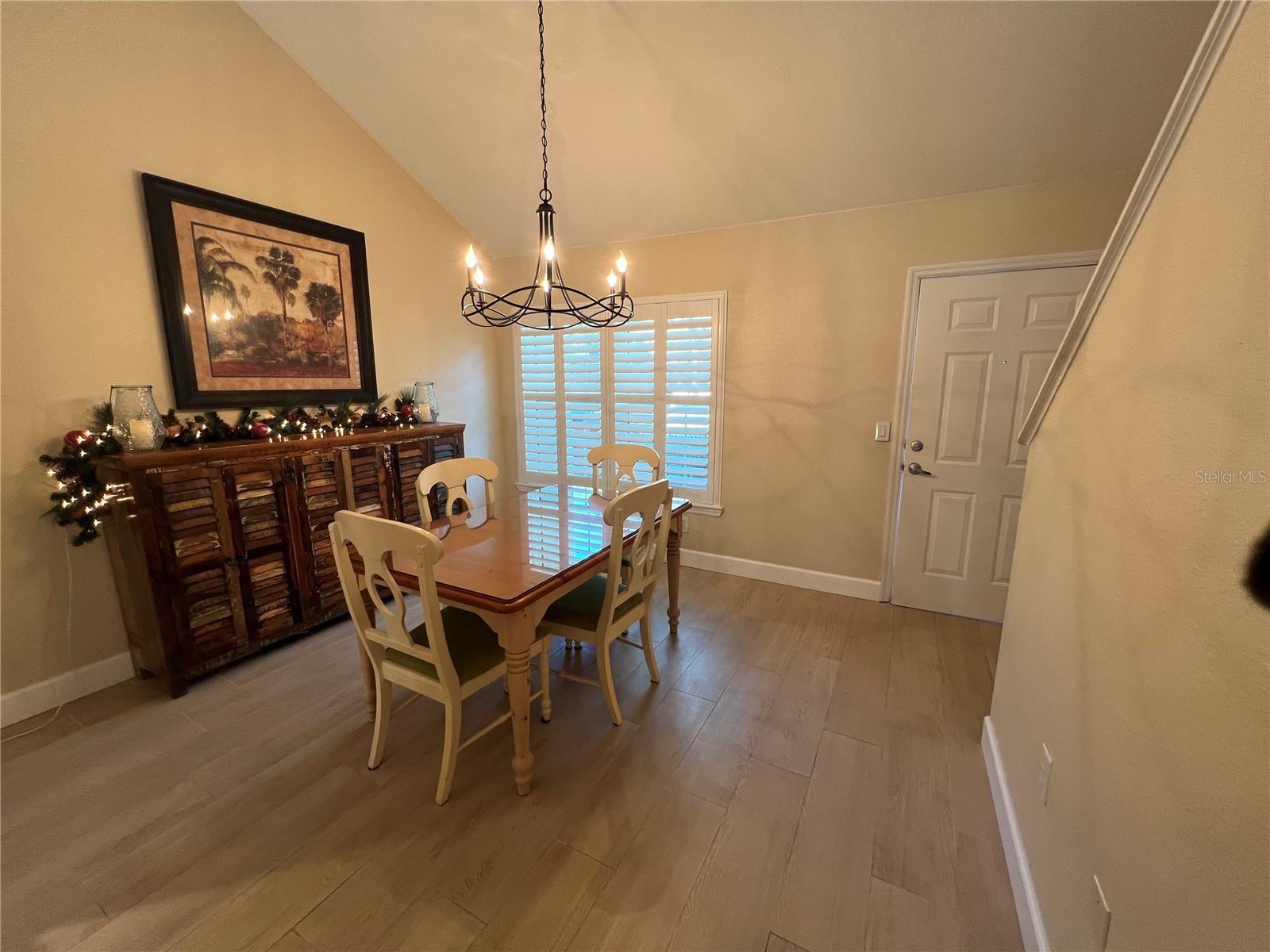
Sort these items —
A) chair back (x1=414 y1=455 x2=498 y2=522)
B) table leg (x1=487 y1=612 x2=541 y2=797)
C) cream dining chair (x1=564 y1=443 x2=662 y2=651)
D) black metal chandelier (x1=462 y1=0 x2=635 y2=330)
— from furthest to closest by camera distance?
cream dining chair (x1=564 y1=443 x2=662 y2=651)
chair back (x1=414 y1=455 x2=498 y2=522)
black metal chandelier (x1=462 y1=0 x2=635 y2=330)
table leg (x1=487 y1=612 x2=541 y2=797)

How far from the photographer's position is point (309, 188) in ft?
9.58

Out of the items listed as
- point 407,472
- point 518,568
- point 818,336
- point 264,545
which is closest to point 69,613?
point 264,545

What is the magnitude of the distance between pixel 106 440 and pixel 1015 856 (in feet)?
12.1

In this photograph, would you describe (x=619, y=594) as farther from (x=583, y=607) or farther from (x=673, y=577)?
(x=673, y=577)

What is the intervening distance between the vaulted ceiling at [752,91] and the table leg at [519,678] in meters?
2.60

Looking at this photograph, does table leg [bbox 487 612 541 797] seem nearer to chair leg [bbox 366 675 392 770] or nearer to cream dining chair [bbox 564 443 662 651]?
chair leg [bbox 366 675 392 770]

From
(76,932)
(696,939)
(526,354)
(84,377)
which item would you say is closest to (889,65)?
(526,354)

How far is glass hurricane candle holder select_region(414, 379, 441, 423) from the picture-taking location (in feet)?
11.5

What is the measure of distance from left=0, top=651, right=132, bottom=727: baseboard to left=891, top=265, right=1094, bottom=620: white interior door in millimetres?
4250

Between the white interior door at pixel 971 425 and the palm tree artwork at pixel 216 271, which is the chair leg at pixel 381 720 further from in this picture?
the white interior door at pixel 971 425

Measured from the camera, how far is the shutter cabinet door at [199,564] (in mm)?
2154

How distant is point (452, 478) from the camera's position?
2.60m

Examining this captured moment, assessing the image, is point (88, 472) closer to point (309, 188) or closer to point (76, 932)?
point (76, 932)


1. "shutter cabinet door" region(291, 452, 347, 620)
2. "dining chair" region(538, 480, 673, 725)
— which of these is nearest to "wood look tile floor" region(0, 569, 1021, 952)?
"dining chair" region(538, 480, 673, 725)
